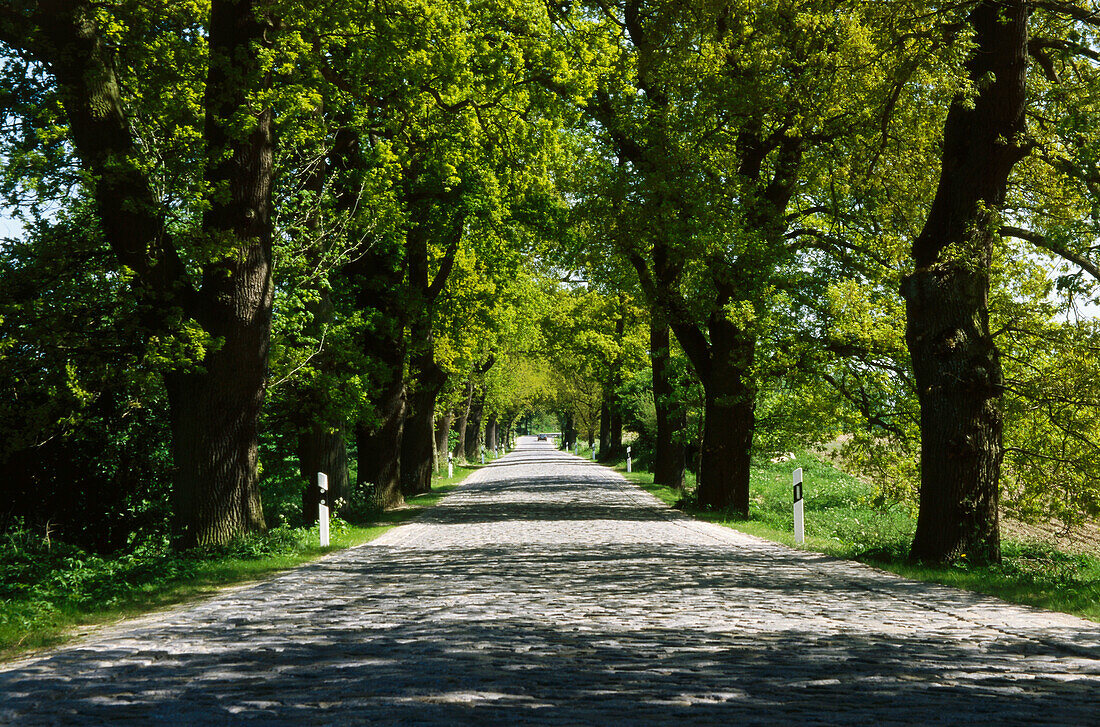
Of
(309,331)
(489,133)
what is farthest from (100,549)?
(489,133)

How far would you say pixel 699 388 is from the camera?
23703 millimetres

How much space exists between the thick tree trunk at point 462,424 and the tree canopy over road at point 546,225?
25888mm

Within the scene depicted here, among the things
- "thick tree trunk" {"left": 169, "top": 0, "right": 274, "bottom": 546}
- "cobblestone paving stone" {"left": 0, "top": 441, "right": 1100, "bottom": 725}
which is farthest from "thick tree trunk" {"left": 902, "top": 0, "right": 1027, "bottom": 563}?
"thick tree trunk" {"left": 169, "top": 0, "right": 274, "bottom": 546}

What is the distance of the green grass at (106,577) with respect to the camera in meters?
7.29

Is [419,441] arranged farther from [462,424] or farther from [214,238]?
[462,424]

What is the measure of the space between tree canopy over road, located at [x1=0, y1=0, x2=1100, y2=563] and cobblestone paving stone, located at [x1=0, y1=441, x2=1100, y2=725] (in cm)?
340

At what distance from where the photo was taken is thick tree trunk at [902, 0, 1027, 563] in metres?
11.0

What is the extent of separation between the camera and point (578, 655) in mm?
6062

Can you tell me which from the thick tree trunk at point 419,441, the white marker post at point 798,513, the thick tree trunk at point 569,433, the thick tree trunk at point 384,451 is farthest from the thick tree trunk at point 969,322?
the thick tree trunk at point 569,433

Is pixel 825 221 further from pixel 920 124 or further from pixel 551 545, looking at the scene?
pixel 551 545

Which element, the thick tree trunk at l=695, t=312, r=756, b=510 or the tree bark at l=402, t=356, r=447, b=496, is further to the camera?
the tree bark at l=402, t=356, r=447, b=496

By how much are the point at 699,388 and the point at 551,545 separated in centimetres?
1081

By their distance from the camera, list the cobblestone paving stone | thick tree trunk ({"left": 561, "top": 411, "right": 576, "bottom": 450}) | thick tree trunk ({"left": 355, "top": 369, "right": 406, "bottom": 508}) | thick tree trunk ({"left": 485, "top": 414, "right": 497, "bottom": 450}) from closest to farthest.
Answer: the cobblestone paving stone → thick tree trunk ({"left": 355, "top": 369, "right": 406, "bottom": 508}) → thick tree trunk ({"left": 485, "top": 414, "right": 497, "bottom": 450}) → thick tree trunk ({"left": 561, "top": 411, "right": 576, "bottom": 450})

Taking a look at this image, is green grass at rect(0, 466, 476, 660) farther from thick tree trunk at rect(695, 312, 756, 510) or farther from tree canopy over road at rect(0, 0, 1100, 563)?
thick tree trunk at rect(695, 312, 756, 510)
